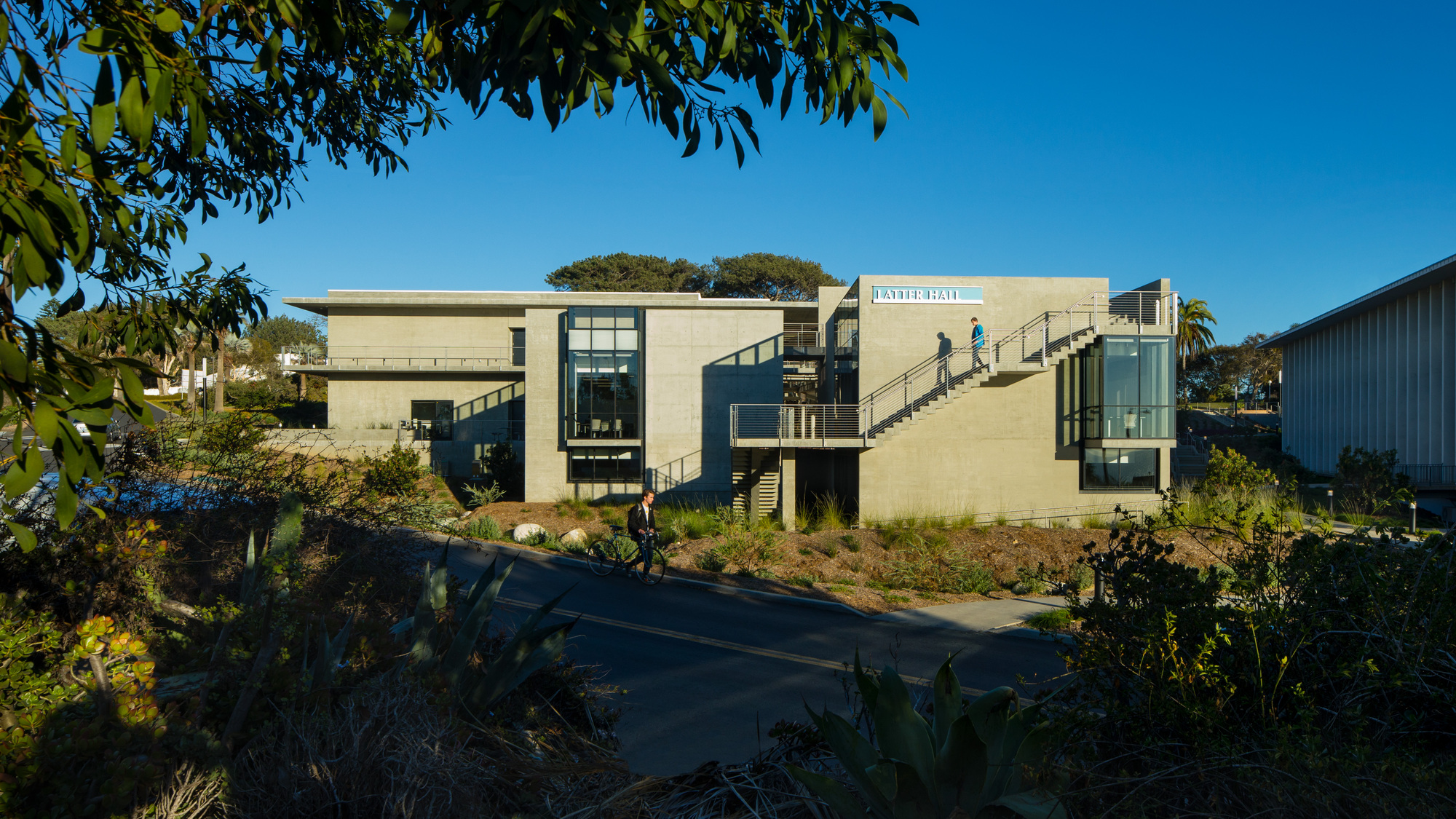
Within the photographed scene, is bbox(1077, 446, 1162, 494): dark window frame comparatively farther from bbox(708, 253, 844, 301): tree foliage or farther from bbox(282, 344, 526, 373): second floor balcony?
bbox(708, 253, 844, 301): tree foliage

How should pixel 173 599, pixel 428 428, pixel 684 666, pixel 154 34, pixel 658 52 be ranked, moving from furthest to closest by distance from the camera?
pixel 428 428 → pixel 684 666 → pixel 173 599 → pixel 658 52 → pixel 154 34

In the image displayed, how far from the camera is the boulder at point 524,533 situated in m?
21.5

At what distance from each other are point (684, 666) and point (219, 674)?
6644mm

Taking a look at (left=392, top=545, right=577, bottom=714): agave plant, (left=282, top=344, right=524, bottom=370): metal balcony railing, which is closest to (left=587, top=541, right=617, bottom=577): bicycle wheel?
(left=392, top=545, right=577, bottom=714): agave plant

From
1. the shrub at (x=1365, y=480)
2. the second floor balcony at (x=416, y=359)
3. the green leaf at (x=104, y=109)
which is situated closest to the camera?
the green leaf at (x=104, y=109)

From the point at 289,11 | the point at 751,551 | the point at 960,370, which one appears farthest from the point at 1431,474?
the point at 289,11

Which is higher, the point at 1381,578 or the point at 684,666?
the point at 1381,578

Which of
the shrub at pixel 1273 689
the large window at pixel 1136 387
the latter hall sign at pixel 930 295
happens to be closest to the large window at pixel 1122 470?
the large window at pixel 1136 387

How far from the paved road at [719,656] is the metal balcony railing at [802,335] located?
743 inches

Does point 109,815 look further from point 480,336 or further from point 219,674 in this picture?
point 480,336

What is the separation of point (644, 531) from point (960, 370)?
13.5 meters

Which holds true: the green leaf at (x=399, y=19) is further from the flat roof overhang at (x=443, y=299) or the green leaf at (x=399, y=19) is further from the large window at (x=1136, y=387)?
the flat roof overhang at (x=443, y=299)

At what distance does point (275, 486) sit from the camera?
682 centimetres

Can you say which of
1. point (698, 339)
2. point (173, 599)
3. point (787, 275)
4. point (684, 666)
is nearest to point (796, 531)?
point (698, 339)
